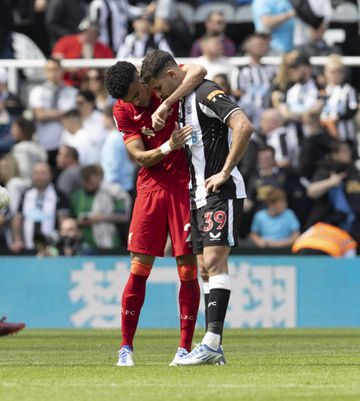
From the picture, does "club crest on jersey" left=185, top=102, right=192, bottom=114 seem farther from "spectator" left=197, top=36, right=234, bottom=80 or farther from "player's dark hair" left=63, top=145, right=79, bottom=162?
"spectator" left=197, top=36, right=234, bottom=80

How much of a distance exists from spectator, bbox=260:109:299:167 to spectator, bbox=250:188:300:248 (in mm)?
958

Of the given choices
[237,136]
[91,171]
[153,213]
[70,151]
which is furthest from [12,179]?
[237,136]

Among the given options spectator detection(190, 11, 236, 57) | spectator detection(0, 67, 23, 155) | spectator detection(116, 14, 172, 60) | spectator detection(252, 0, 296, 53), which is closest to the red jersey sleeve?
spectator detection(0, 67, 23, 155)

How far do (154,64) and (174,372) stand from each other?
2.20 m

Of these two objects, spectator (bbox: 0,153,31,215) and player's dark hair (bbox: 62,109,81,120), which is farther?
player's dark hair (bbox: 62,109,81,120)

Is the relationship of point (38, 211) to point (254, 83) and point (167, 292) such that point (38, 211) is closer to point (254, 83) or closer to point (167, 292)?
point (167, 292)

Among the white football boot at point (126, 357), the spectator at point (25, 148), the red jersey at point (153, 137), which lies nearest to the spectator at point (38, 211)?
the spectator at point (25, 148)

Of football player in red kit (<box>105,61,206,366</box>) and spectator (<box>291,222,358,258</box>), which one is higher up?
football player in red kit (<box>105,61,206,366</box>)

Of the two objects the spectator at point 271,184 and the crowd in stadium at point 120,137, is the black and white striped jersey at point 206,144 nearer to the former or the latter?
the crowd in stadium at point 120,137

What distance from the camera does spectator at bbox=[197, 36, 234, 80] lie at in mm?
19062

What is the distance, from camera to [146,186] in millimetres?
10047

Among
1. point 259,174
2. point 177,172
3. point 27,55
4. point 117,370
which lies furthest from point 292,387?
point 27,55

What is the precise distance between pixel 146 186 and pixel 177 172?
0.85 ft

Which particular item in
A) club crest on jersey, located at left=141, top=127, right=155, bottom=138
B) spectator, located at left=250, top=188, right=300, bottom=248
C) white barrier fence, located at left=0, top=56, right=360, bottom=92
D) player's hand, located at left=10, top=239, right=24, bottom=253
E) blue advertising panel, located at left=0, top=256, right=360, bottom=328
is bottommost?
blue advertising panel, located at left=0, top=256, right=360, bottom=328
